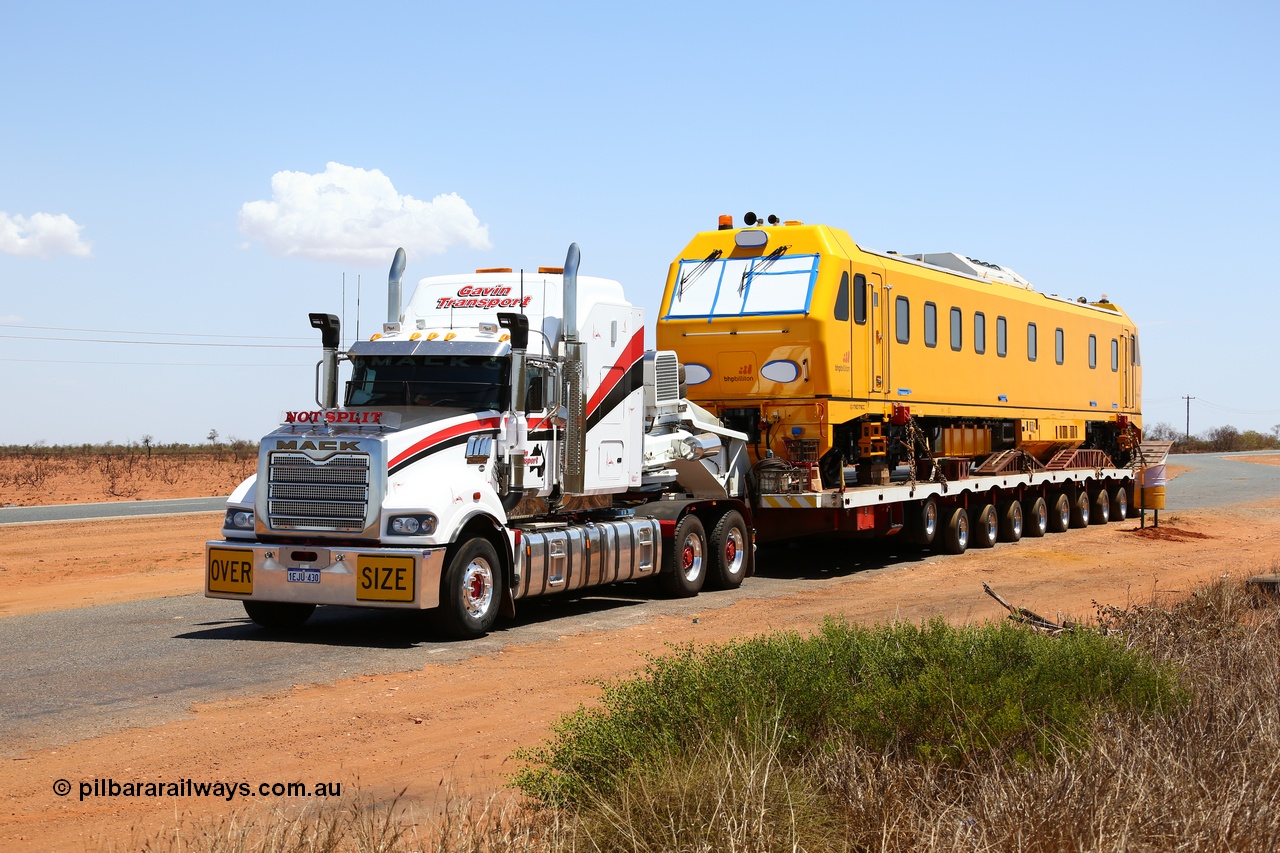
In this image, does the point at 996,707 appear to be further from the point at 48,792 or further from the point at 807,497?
the point at 807,497

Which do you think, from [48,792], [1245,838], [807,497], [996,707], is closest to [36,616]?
[48,792]

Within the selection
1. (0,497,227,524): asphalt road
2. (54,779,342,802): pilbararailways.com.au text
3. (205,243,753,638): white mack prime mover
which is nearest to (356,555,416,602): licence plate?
(205,243,753,638): white mack prime mover

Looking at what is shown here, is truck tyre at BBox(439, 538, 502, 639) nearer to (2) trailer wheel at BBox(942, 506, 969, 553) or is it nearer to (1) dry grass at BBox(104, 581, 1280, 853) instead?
(1) dry grass at BBox(104, 581, 1280, 853)

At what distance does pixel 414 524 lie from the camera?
1160cm

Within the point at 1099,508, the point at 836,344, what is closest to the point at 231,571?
the point at 836,344

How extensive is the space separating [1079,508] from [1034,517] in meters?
2.98

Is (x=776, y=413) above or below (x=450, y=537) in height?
above

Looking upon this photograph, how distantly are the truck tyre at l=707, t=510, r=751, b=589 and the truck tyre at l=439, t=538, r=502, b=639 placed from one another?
433 cm

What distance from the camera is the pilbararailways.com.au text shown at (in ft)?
22.0

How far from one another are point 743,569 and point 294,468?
6.81m

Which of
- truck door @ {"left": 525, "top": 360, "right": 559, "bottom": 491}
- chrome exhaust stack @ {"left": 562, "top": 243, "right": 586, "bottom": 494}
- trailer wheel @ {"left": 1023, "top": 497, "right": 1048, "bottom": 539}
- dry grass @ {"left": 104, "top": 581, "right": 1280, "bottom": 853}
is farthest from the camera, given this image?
trailer wheel @ {"left": 1023, "top": 497, "right": 1048, "bottom": 539}

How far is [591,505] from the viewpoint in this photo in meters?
14.7

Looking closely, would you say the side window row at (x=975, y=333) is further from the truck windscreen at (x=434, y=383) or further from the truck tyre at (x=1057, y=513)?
the truck windscreen at (x=434, y=383)

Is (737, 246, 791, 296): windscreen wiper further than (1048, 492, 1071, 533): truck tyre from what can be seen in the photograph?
No
